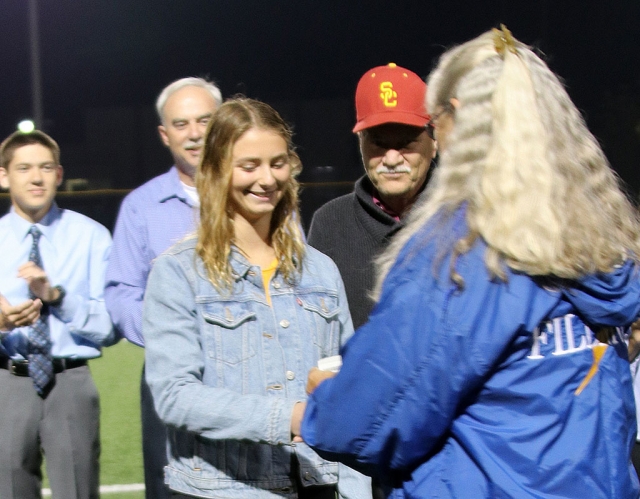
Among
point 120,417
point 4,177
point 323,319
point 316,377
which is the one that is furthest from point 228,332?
point 120,417

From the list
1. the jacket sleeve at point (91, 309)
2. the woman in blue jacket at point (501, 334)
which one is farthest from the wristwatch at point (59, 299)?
the woman in blue jacket at point (501, 334)

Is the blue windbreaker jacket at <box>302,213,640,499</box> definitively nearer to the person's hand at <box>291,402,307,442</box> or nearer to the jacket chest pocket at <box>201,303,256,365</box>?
the person's hand at <box>291,402,307,442</box>

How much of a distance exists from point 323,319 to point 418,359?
735 millimetres

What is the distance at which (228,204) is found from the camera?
2.03 metres

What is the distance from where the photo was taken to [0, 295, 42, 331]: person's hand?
2.97 m

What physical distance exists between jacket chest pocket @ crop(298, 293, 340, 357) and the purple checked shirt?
0.88 meters

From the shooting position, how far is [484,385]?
133cm

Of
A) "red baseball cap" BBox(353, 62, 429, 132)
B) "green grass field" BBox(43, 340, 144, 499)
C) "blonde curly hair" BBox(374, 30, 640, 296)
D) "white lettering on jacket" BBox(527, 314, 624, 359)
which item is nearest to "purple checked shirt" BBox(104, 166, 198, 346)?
"red baseball cap" BBox(353, 62, 429, 132)

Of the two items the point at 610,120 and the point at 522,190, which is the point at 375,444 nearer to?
the point at 522,190

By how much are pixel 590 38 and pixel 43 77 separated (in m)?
7.14

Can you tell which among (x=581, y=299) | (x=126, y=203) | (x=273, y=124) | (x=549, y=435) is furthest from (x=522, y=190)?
(x=126, y=203)

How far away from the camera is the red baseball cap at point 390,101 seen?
2617 millimetres

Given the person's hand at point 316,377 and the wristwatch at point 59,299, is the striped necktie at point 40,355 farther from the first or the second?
the person's hand at point 316,377

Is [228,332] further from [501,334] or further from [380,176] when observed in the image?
[380,176]
